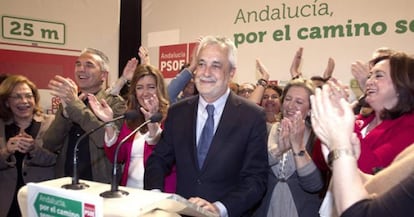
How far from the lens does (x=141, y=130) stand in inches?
105

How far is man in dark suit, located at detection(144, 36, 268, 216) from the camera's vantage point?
195 cm

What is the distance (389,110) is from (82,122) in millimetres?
1755

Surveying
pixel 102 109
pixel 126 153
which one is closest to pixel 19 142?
pixel 102 109

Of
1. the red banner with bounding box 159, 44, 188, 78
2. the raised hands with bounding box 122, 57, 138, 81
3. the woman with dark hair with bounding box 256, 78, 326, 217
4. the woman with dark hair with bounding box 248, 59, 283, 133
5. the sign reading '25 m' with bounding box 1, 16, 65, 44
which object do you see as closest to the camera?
the woman with dark hair with bounding box 256, 78, 326, 217

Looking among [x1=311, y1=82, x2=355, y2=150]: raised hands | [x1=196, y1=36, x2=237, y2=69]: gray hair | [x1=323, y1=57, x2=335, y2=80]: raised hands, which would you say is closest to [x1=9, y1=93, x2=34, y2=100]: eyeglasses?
[x1=196, y1=36, x2=237, y2=69]: gray hair

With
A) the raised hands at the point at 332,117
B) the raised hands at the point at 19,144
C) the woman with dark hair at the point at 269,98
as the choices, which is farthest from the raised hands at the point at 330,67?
the raised hands at the point at 332,117

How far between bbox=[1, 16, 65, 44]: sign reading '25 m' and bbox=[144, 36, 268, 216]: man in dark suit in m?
3.31

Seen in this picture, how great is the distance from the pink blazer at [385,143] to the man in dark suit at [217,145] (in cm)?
45

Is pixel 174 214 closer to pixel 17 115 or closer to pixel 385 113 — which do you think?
pixel 385 113

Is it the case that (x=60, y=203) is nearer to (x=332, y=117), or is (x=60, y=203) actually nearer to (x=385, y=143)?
(x=332, y=117)

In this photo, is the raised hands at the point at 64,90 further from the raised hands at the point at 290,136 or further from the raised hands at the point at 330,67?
the raised hands at the point at 330,67

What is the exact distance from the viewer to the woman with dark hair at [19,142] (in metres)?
3.00

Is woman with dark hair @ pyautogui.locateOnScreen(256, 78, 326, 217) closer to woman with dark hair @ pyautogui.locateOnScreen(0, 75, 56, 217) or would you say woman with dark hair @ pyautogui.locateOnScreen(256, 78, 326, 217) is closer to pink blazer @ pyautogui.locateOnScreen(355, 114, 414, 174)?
pink blazer @ pyautogui.locateOnScreen(355, 114, 414, 174)

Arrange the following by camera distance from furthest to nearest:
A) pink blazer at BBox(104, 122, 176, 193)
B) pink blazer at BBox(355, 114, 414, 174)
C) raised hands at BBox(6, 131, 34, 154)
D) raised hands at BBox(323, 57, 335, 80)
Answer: raised hands at BBox(323, 57, 335, 80) < raised hands at BBox(6, 131, 34, 154) < pink blazer at BBox(104, 122, 176, 193) < pink blazer at BBox(355, 114, 414, 174)
